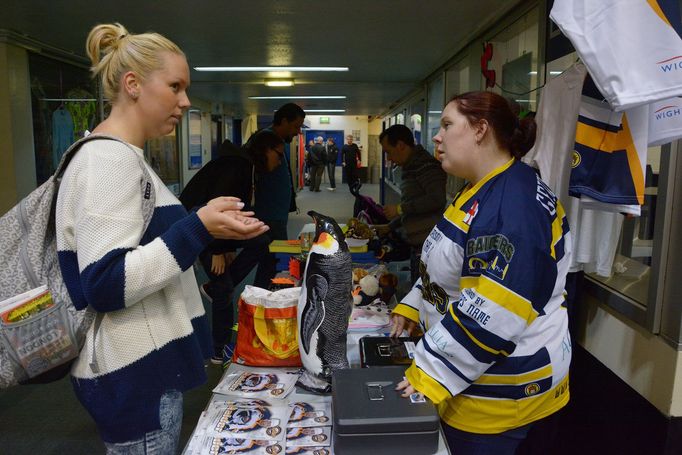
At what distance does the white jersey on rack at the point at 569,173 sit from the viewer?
1785mm

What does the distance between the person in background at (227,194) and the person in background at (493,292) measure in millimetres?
1720

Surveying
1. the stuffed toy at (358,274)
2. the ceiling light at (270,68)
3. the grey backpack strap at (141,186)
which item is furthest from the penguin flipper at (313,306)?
the ceiling light at (270,68)

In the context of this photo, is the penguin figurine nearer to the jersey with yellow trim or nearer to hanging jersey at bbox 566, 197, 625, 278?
the jersey with yellow trim

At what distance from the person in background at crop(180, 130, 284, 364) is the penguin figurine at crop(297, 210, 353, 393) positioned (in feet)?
4.64

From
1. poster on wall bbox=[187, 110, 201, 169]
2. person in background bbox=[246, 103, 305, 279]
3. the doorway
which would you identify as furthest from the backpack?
the doorway

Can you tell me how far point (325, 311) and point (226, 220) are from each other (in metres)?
0.49

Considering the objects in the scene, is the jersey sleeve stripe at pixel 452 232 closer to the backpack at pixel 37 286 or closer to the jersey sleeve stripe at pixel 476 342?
the jersey sleeve stripe at pixel 476 342

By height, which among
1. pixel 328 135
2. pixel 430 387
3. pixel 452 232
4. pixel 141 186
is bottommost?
pixel 430 387

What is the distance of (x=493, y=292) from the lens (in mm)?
1198

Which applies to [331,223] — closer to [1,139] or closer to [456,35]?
[456,35]

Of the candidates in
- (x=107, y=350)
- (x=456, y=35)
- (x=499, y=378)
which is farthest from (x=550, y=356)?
(x=456, y=35)

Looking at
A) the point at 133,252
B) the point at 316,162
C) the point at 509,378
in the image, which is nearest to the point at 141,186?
the point at 133,252

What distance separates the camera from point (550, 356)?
52.2 inches

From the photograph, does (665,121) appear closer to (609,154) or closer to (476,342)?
(609,154)
